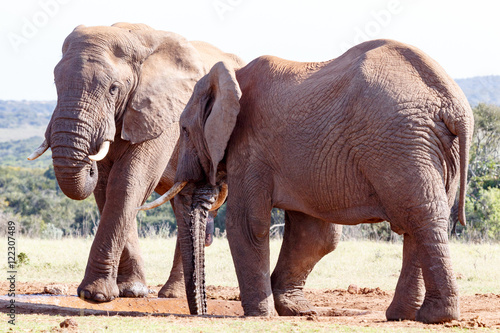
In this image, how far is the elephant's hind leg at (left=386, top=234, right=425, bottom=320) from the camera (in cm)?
591

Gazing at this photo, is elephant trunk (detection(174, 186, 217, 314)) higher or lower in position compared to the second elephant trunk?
lower

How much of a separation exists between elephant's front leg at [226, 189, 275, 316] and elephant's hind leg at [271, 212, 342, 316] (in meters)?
0.67

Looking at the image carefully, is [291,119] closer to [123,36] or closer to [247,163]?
[247,163]

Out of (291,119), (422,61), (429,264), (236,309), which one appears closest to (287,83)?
(291,119)

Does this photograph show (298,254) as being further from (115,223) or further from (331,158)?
(115,223)

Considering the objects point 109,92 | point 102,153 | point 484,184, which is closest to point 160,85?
point 109,92

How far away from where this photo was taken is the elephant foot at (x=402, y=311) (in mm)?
5935

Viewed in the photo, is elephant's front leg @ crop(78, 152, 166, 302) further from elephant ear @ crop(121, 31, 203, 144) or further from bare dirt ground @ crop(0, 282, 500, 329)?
elephant ear @ crop(121, 31, 203, 144)

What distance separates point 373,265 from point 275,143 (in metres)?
6.04

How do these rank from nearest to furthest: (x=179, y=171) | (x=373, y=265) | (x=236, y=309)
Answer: (x=179, y=171) < (x=236, y=309) < (x=373, y=265)

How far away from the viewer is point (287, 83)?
628 centimetres

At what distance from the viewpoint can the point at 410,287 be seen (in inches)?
234

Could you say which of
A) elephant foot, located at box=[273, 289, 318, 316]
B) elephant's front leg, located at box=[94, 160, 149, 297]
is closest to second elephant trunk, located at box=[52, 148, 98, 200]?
elephant's front leg, located at box=[94, 160, 149, 297]

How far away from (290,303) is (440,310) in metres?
2.00
